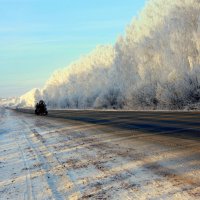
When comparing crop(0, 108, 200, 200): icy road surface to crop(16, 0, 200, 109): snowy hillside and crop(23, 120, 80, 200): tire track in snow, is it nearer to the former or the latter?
crop(23, 120, 80, 200): tire track in snow

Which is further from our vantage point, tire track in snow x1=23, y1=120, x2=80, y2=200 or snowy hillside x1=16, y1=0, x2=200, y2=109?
snowy hillside x1=16, y1=0, x2=200, y2=109

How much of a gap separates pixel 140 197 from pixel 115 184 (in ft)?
3.50

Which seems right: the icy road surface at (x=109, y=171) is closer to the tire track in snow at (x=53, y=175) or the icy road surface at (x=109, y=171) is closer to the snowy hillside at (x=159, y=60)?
the tire track in snow at (x=53, y=175)

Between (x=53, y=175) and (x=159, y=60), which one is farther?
(x=159, y=60)

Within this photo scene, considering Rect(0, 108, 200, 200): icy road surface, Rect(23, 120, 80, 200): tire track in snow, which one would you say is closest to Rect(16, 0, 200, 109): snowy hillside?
Rect(0, 108, 200, 200): icy road surface

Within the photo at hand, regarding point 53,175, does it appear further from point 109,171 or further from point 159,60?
point 159,60

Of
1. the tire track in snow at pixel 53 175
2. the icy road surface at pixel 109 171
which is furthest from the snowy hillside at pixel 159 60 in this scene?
→ the tire track in snow at pixel 53 175

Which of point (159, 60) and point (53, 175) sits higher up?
point (159, 60)

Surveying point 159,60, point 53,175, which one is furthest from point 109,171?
point 159,60

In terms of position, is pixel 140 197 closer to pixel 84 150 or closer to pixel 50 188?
pixel 50 188

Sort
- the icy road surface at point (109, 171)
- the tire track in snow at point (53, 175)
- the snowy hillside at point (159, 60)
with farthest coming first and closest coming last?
1. the snowy hillside at point (159, 60)
2. the tire track in snow at point (53, 175)
3. the icy road surface at point (109, 171)

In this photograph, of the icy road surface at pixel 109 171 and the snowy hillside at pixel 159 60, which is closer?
the icy road surface at pixel 109 171

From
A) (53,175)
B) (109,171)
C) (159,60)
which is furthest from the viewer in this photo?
(159,60)

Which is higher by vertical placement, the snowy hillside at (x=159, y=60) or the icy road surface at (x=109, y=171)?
the snowy hillside at (x=159, y=60)
